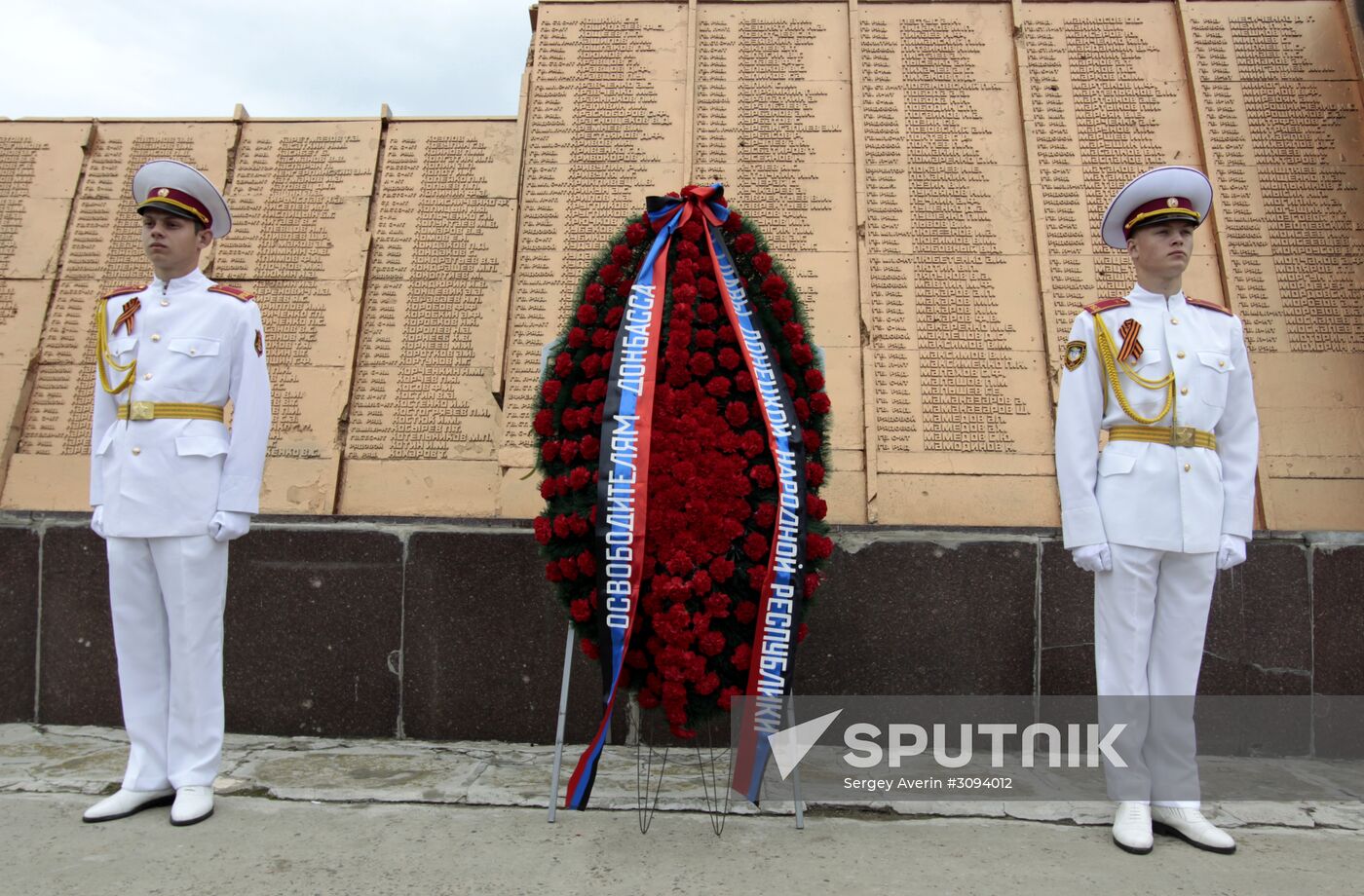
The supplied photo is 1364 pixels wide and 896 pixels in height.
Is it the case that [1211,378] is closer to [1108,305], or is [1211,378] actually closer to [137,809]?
[1108,305]

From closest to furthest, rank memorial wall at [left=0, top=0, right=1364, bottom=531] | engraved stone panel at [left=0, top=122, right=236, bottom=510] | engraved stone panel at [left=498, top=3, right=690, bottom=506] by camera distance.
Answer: memorial wall at [left=0, top=0, right=1364, bottom=531] < engraved stone panel at [left=498, top=3, right=690, bottom=506] < engraved stone panel at [left=0, top=122, right=236, bottom=510]

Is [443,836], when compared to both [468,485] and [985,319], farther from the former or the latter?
[985,319]

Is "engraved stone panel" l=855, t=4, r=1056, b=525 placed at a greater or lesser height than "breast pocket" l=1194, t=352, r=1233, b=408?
greater

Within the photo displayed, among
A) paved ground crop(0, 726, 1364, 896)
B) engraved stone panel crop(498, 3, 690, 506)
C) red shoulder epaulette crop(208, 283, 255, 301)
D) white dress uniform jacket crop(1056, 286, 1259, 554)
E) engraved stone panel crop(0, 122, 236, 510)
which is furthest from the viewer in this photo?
engraved stone panel crop(0, 122, 236, 510)

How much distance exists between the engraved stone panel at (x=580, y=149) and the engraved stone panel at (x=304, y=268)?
104cm

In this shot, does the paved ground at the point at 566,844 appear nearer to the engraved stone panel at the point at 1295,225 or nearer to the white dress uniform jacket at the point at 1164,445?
the white dress uniform jacket at the point at 1164,445

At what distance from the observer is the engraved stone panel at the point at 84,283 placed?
5.04 meters

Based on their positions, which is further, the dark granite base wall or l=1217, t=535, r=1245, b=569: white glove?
the dark granite base wall

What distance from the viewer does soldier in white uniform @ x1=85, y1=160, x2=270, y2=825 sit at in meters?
3.18

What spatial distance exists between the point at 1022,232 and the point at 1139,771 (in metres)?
3.16

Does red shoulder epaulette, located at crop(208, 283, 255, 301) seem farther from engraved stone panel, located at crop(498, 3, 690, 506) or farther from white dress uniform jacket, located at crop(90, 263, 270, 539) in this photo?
engraved stone panel, located at crop(498, 3, 690, 506)

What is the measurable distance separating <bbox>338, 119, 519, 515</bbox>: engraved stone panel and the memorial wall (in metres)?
0.02

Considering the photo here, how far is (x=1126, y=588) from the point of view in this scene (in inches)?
120

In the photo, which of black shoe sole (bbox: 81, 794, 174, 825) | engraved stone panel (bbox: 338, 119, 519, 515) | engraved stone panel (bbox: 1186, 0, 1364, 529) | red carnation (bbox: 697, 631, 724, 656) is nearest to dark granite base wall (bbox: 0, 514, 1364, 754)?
engraved stone panel (bbox: 1186, 0, 1364, 529)
